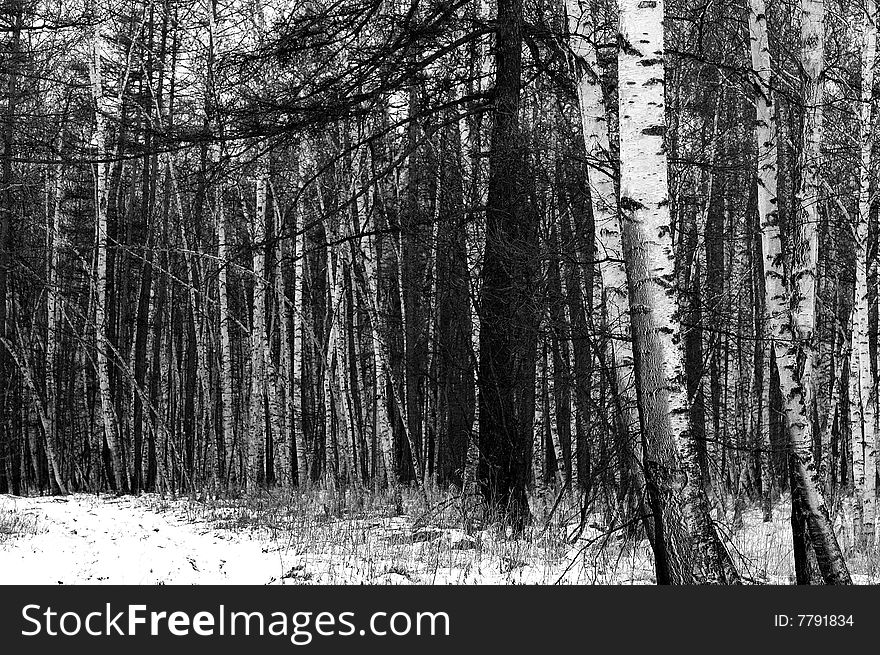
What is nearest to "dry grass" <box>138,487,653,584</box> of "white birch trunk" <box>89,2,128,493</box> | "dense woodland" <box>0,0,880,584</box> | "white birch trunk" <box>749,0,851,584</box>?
"dense woodland" <box>0,0,880,584</box>

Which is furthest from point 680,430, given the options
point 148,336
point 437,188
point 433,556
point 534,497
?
point 148,336

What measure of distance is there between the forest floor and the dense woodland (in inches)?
17.3

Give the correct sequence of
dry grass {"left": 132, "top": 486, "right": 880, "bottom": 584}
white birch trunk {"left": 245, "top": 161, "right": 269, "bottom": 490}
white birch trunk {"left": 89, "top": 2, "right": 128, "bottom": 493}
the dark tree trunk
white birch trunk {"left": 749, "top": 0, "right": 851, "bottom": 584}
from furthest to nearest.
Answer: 1. white birch trunk {"left": 245, "top": 161, "right": 269, "bottom": 490}
2. white birch trunk {"left": 89, "top": 2, "right": 128, "bottom": 493}
3. the dark tree trunk
4. dry grass {"left": 132, "top": 486, "right": 880, "bottom": 584}
5. white birch trunk {"left": 749, "top": 0, "right": 851, "bottom": 584}

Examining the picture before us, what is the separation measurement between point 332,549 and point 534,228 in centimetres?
413

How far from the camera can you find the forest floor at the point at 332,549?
600 centimetres

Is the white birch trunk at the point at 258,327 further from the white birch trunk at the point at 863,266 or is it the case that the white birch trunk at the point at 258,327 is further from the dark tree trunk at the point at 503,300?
the white birch trunk at the point at 863,266

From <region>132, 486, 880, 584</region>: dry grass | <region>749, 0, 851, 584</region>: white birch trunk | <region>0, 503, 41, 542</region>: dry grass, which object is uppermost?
<region>749, 0, 851, 584</region>: white birch trunk

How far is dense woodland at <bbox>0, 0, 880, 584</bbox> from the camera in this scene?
5262 mm

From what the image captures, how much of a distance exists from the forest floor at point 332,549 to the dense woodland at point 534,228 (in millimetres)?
439

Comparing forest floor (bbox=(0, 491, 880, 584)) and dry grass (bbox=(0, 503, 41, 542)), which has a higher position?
dry grass (bbox=(0, 503, 41, 542))

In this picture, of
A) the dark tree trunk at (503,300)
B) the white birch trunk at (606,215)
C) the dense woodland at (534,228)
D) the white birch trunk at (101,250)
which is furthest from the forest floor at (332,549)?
the white birch trunk at (101,250)

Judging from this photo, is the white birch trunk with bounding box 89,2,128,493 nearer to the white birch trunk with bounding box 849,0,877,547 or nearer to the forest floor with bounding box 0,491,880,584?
the forest floor with bounding box 0,491,880,584

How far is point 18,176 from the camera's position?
49.6ft

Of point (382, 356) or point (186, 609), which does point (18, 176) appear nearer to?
point (382, 356)
